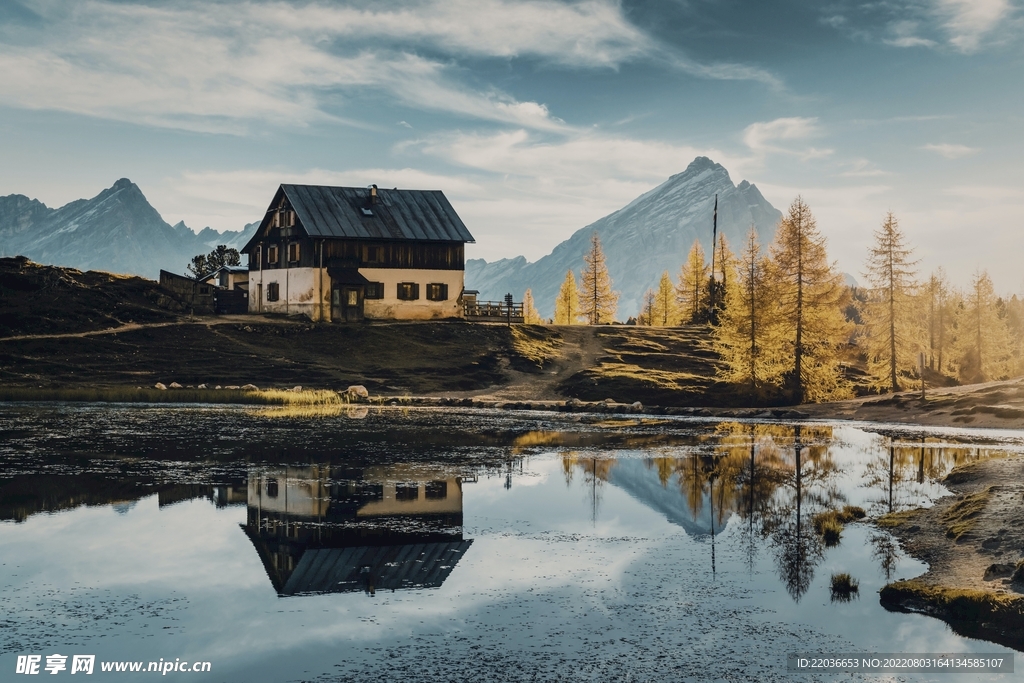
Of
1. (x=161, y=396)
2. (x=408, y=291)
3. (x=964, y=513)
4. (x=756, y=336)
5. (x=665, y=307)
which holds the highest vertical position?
(x=665, y=307)

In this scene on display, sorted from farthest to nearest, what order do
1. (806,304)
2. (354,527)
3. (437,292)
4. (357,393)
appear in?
(437,292), (806,304), (357,393), (354,527)

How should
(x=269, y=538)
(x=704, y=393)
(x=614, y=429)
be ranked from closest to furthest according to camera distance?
(x=269, y=538), (x=614, y=429), (x=704, y=393)

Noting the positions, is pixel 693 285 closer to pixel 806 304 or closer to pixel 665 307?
pixel 665 307

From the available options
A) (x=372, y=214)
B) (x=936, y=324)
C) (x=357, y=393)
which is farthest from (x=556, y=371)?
(x=936, y=324)

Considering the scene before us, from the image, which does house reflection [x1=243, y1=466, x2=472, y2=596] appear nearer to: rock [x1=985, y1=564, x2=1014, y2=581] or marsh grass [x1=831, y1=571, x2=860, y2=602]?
marsh grass [x1=831, y1=571, x2=860, y2=602]

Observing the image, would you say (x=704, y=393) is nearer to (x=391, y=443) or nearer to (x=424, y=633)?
(x=391, y=443)

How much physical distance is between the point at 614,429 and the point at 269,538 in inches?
1066

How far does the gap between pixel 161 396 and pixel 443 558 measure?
125 ft

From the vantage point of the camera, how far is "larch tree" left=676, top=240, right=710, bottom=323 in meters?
Answer: 110

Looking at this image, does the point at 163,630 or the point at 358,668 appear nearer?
the point at 358,668

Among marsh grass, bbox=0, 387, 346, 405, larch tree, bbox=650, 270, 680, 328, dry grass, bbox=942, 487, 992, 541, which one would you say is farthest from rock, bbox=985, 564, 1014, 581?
larch tree, bbox=650, 270, 680, 328

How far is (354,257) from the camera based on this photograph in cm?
7856

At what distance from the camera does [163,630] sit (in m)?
13.5

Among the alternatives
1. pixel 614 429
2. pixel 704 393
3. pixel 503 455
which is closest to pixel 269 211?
pixel 704 393
